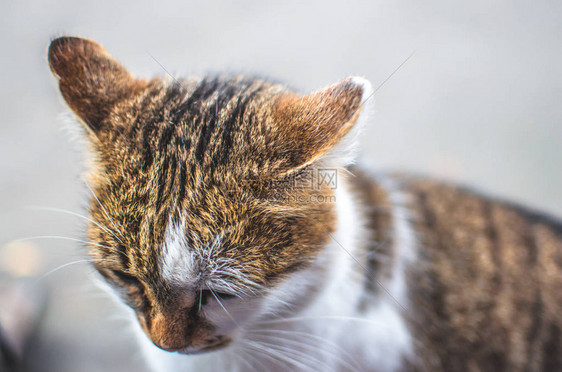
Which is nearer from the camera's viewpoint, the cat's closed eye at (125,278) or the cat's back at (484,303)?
the cat's closed eye at (125,278)

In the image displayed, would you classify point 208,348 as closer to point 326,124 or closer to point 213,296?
point 213,296

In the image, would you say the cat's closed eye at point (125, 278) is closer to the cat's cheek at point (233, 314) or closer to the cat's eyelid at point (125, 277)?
the cat's eyelid at point (125, 277)

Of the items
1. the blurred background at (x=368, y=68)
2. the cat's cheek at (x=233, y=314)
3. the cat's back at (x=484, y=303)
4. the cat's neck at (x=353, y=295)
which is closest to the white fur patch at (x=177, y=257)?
the cat's cheek at (x=233, y=314)

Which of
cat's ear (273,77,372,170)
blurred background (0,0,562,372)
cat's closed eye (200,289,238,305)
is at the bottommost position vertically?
cat's closed eye (200,289,238,305)

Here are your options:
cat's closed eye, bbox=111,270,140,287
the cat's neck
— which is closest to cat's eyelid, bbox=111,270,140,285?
cat's closed eye, bbox=111,270,140,287

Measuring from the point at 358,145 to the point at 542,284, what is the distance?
2.89 ft

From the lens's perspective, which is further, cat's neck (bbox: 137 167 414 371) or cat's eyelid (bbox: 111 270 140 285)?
cat's neck (bbox: 137 167 414 371)

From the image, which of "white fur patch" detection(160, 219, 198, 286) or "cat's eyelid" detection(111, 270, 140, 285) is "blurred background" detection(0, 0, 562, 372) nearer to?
"cat's eyelid" detection(111, 270, 140, 285)

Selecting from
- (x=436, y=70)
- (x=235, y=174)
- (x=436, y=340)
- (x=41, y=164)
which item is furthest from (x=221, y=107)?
(x=436, y=70)

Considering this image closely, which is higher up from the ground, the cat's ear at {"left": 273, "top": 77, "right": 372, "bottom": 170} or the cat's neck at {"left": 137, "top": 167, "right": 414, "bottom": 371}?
the cat's ear at {"left": 273, "top": 77, "right": 372, "bottom": 170}

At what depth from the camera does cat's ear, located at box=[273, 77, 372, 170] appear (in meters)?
0.90

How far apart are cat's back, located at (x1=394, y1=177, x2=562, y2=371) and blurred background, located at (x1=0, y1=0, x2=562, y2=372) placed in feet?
2.98

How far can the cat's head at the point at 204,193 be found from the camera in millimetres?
920

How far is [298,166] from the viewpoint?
918 millimetres
